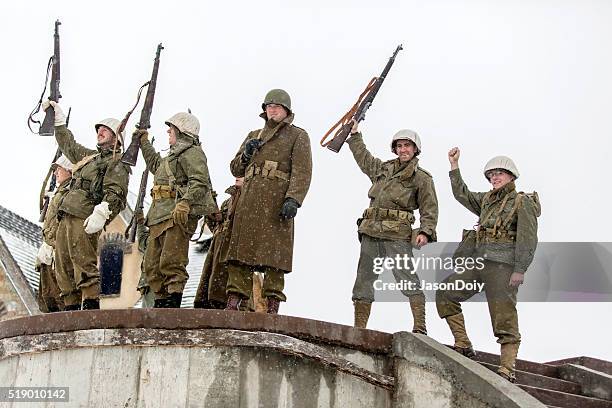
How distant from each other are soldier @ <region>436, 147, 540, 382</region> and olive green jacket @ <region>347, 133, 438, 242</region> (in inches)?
19.8

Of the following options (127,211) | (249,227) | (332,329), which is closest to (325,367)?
(332,329)

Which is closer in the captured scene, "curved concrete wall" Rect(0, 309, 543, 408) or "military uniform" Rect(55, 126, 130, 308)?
"curved concrete wall" Rect(0, 309, 543, 408)

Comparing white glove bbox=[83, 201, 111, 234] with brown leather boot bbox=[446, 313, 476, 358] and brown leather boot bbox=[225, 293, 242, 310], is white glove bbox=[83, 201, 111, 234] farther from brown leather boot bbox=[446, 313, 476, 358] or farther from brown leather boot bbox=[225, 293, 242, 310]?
brown leather boot bbox=[446, 313, 476, 358]

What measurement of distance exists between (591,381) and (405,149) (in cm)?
288

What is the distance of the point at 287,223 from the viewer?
927 cm

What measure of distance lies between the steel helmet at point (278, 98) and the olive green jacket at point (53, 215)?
224 centimetres

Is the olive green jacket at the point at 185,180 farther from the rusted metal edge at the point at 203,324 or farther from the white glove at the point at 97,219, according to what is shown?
the rusted metal edge at the point at 203,324

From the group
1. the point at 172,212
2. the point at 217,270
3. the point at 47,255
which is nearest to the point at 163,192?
the point at 172,212

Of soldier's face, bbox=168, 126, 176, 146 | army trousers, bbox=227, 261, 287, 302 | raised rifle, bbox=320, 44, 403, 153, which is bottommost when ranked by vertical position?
army trousers, bbox=227, 261, 287, 302

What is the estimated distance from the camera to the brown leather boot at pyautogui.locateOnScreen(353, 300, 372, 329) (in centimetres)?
953

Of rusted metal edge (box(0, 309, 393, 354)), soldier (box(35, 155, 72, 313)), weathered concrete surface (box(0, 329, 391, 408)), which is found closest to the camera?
weathered concrete surface (box(0, 329, 391, 408))

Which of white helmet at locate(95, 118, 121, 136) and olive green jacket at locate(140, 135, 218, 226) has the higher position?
white helmet at locate(95, 118, 121, 136)

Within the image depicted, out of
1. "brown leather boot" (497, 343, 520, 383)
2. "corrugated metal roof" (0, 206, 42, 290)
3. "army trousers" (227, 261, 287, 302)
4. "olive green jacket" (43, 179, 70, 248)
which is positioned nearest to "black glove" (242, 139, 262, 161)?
"army trousers" (227, 261, 287, 302)

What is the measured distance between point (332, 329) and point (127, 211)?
572 inches
